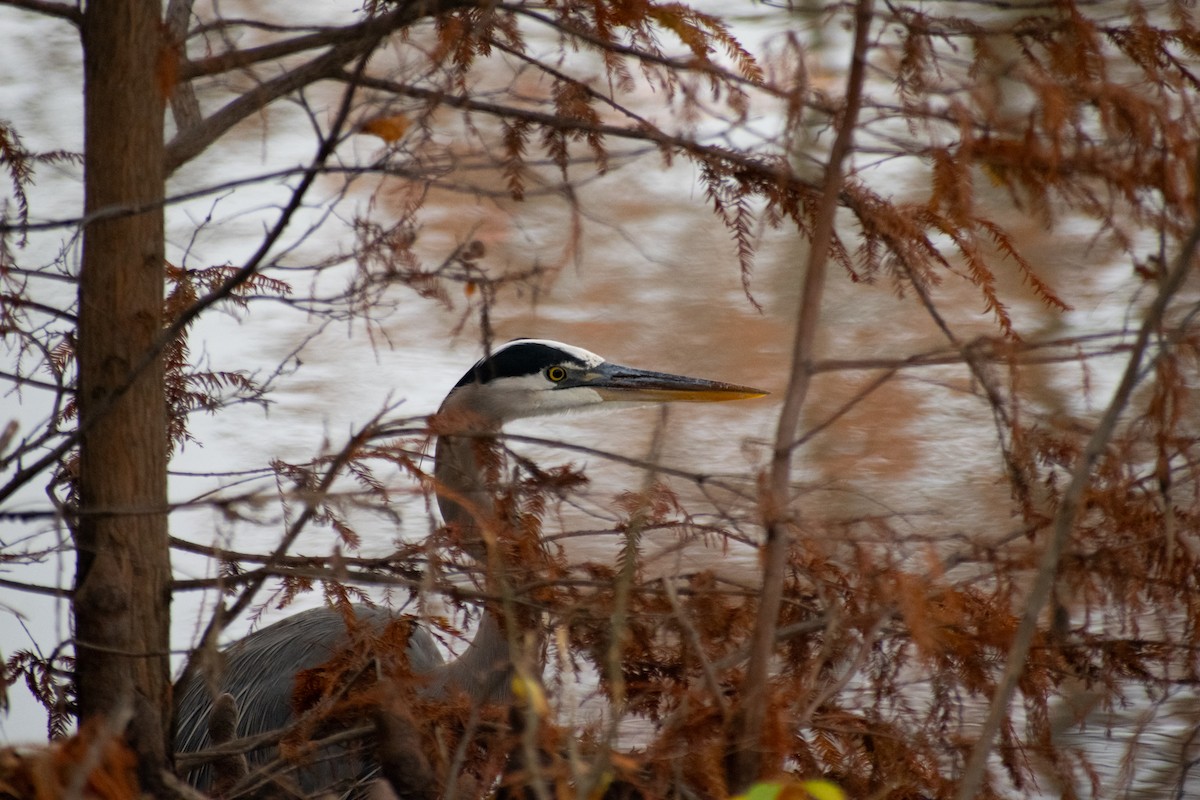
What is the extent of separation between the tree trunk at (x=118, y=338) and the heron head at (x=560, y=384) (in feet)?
4.17

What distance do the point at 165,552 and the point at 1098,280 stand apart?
4.92 metres

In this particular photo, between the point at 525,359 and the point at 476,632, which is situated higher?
the point at 525,359

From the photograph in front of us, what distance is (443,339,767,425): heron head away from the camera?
3143 mm

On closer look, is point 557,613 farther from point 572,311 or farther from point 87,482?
point 572,311

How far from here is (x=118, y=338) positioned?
1851 mm

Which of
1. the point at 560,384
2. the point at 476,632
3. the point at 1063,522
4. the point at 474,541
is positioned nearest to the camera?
the point at 1063,522

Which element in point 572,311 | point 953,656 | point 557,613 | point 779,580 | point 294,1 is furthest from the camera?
point 294,1

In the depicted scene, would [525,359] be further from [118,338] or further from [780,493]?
[780,493]

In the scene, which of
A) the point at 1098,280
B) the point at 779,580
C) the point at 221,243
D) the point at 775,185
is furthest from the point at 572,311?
the point at 779,580

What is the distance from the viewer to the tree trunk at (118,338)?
182 cm

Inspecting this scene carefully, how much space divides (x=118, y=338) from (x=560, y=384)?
1.48 metres

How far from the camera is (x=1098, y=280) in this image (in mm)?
5977

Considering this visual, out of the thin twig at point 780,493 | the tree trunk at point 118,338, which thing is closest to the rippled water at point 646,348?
the tree trunk at point 118,338

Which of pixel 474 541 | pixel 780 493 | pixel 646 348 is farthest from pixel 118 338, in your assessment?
pixel 646 348
